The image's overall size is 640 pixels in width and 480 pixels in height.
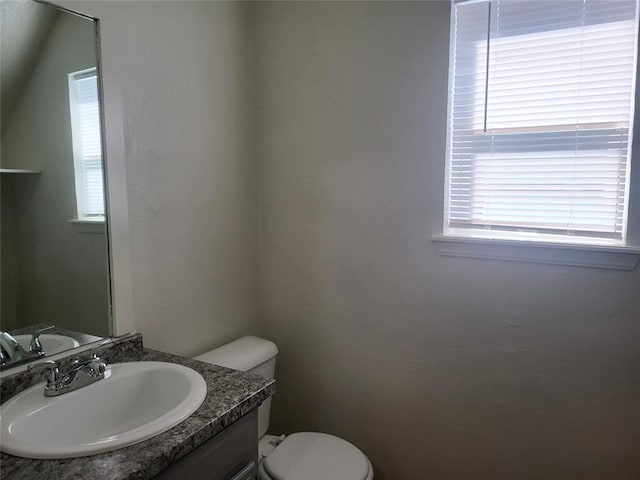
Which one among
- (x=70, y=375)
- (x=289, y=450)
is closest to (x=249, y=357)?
(x=289, y=450)

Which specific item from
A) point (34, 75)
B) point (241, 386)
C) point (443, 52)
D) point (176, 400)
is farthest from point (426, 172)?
point (34, 75)

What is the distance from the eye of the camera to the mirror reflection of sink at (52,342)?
119cm

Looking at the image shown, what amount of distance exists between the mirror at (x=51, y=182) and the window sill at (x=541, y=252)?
47.1 inches

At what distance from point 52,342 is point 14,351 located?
4.1 inches

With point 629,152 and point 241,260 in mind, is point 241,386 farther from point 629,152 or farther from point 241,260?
point 629,152

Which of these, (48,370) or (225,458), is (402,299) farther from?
(48,370)

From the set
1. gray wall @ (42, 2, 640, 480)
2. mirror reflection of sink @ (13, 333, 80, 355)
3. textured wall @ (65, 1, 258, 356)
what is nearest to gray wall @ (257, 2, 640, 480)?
gray wall @ (42, 2, 640, 480)

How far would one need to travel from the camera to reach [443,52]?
1596mm

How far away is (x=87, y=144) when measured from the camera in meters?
1.33

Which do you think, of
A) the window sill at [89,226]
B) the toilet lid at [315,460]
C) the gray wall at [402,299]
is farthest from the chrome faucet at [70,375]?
the gray wall at [402,299]

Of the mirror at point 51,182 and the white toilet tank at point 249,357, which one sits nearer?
the mirror at point 51,182

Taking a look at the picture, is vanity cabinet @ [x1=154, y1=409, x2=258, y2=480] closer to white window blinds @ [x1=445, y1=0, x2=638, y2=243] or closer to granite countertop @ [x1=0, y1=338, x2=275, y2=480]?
granite countertop @ [x1=0, y1=338, x2=275, y2=480]

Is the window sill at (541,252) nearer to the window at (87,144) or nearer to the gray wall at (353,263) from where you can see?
the gray wall at (353,263)

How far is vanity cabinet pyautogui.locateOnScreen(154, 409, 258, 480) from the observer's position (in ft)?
3.22
